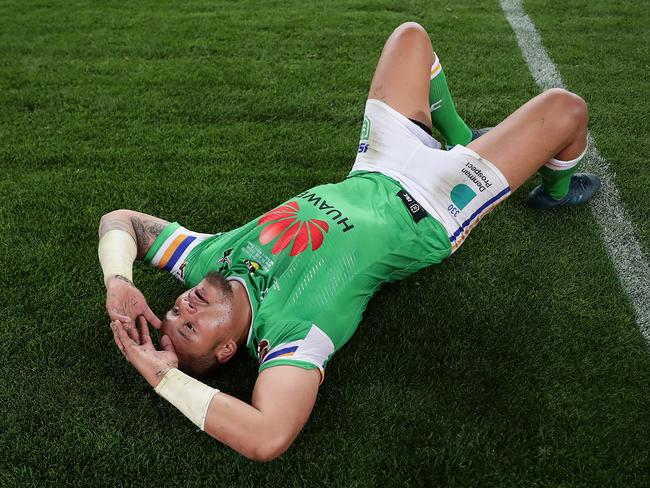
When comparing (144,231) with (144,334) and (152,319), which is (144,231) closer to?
(152,319)

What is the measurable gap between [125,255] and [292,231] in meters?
0.73

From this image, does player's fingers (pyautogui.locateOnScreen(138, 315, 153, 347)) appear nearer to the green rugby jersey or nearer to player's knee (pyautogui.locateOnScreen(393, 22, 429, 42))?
the green rugby jersey

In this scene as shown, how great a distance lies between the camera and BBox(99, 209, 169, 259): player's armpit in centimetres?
278

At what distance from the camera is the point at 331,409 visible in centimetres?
242

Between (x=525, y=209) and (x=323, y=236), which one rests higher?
(x=323, y=236)

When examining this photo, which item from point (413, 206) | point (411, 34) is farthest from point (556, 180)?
point (411, 34)

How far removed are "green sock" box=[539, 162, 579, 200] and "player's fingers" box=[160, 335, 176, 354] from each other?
6.62 ft

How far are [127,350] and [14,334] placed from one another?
760 mm

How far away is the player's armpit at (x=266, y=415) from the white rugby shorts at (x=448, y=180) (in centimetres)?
105

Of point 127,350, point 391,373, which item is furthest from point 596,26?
point 127,350

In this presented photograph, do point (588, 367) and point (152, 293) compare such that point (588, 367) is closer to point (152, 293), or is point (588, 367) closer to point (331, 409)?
point (331, 409)

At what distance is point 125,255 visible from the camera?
8.62 feet

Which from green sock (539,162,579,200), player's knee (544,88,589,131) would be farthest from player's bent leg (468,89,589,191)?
green sock (539,162,579,200)

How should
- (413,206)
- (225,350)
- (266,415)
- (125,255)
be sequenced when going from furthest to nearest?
(413,206) → (125,255) → (225,350) → (266,415)
